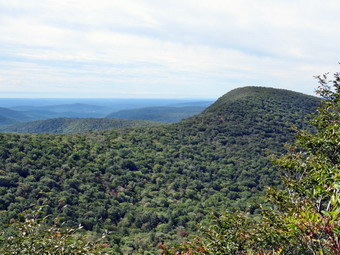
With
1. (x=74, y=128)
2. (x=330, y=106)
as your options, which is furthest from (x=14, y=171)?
(x=74, y=128)

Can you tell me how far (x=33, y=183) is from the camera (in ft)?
118

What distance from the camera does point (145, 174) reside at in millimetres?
50281

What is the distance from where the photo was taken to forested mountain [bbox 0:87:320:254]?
33.8m

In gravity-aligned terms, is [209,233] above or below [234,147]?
above

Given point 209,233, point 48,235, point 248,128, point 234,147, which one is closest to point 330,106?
point 209,233

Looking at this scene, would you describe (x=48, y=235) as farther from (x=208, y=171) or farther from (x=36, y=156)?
(x=208, y=171)

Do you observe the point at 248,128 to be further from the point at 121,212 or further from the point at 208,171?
the point at 121,212

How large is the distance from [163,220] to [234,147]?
112 feet

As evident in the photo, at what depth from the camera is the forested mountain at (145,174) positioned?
33.8m

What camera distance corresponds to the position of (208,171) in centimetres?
5466

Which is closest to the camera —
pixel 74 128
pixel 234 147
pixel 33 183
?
pixel 33 183

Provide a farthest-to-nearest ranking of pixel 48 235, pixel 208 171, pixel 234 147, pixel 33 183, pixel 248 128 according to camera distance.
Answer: pixel 248 128 < pixel 234 147 < pixel 208 171 < pixel 33 183 < pixel 48 235

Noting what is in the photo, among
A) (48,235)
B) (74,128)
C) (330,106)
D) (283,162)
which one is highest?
(330,106)

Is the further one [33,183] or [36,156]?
[36,156]
